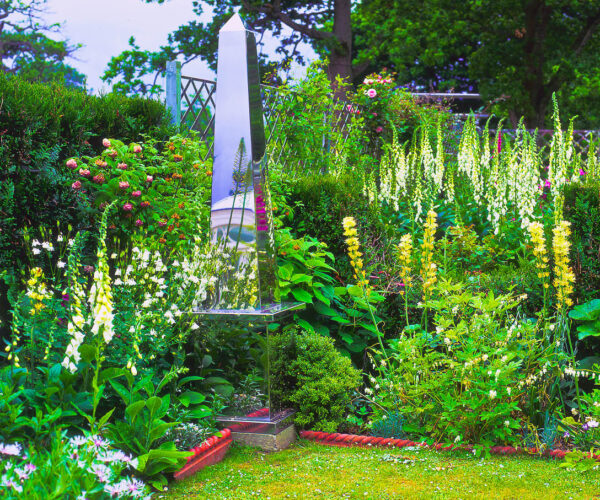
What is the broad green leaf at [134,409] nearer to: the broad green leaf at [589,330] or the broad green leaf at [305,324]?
the broad green leaf at [305,324]

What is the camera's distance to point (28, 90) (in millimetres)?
4543

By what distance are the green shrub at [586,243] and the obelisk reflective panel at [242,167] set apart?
2.55m

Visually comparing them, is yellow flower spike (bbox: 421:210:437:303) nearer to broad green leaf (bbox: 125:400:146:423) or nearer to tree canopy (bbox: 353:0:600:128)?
broad green leaf (bbox: 125:400:146:423)

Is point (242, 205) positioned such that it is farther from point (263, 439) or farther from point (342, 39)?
point (342, 39)

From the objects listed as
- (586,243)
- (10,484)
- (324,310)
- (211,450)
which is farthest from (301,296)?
(10,484)

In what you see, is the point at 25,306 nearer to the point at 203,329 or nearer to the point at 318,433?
the point at 203,329

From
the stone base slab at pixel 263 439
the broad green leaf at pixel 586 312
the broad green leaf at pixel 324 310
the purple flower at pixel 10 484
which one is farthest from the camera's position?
the broad green leaf at pixel 324 310

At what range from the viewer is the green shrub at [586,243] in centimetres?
510

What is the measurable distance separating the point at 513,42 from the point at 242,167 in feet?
55.8

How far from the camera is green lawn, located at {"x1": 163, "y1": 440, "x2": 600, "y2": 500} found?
3.47m

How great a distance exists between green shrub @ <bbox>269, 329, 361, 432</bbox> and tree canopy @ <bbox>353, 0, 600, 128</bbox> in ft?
50.1

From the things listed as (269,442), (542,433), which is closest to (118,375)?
(269,442)

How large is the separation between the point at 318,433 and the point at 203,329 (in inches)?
43.8

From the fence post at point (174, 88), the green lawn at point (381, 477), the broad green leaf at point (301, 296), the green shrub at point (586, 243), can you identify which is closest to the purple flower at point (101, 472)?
the green lawn at point (381, 477)
